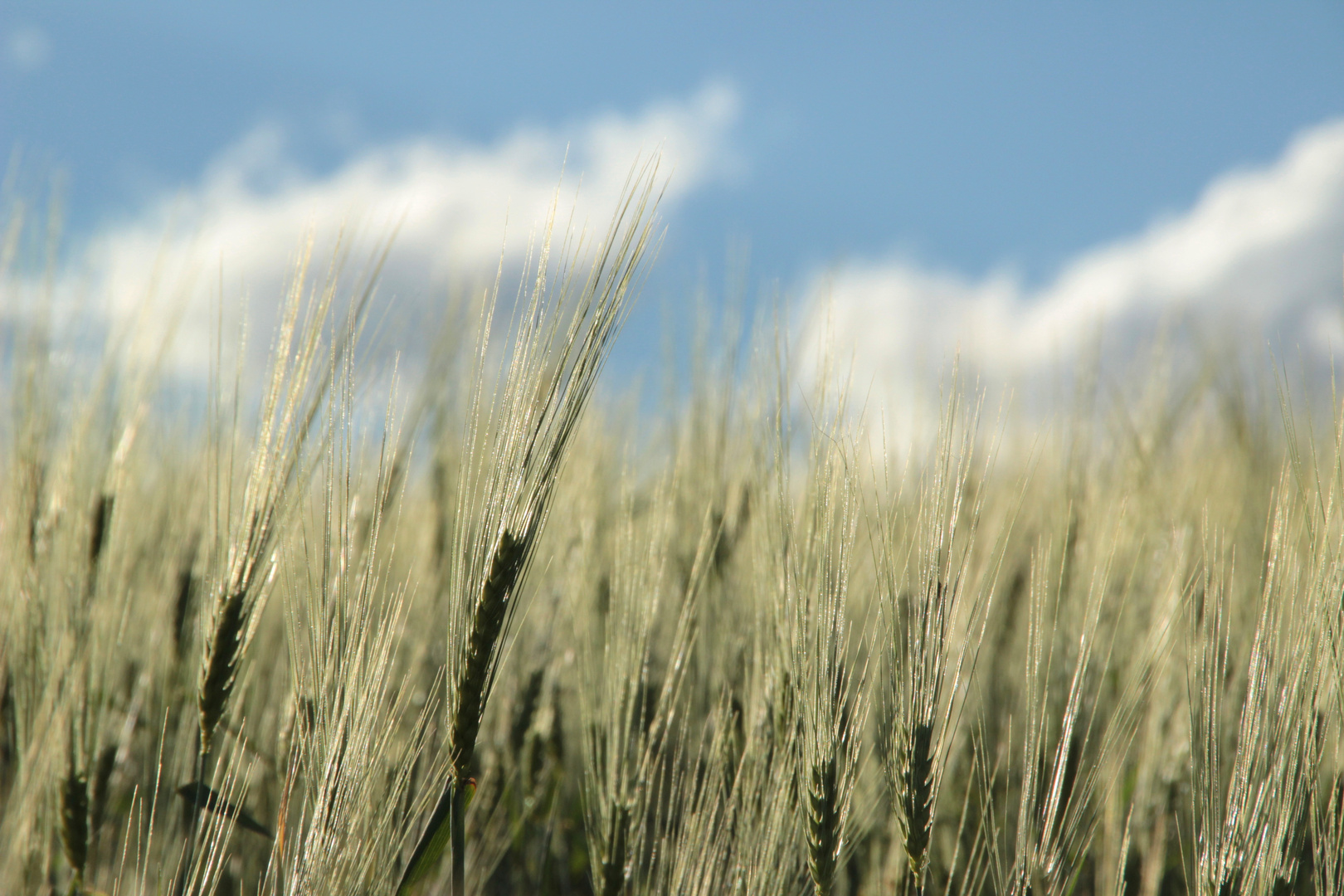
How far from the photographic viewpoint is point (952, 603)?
3.14 ft

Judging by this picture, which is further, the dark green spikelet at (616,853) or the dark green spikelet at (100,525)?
the dark green spikelet at (100,525)

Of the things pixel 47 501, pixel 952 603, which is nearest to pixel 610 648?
pixel 952 603

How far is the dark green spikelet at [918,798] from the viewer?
926 mm

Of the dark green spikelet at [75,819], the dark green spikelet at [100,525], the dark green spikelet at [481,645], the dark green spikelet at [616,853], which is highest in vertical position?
the dark green spikelet at [100,525]

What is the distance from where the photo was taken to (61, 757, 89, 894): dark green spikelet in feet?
3.67

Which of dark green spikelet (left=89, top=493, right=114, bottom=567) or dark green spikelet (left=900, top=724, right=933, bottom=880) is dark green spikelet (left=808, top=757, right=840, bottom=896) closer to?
dark green spikelet (left=900, top=724, right=933, bottom=880)

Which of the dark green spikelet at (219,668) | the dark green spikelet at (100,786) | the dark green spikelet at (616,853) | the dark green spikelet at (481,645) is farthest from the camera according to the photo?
the dark green spikelet at (100,786)

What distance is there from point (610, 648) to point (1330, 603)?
909 millimetres

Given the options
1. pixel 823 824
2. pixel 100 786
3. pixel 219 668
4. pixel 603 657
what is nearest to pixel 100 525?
pixel 100 786

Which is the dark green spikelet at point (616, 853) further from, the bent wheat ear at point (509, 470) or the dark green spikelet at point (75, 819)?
the dark green spikelet at point (75, 819)

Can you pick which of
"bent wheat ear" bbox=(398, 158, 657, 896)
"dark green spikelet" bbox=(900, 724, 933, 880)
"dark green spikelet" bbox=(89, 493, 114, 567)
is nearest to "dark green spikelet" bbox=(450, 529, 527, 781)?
"bent wheat ear" bbox=(398, 158, 657, 896)

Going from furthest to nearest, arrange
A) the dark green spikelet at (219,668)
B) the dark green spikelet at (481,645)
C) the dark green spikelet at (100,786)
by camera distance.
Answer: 1. the dark green spikelet at (100,786)
2. the dark green spikelet at (219,668)
3. the dark green spikelet at (481,645)

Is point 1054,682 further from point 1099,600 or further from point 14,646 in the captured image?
point 14,646

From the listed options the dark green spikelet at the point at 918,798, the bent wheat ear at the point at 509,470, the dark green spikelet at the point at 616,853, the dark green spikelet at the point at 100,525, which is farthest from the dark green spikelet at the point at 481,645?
the dark green spikelet at the point at 100,525
